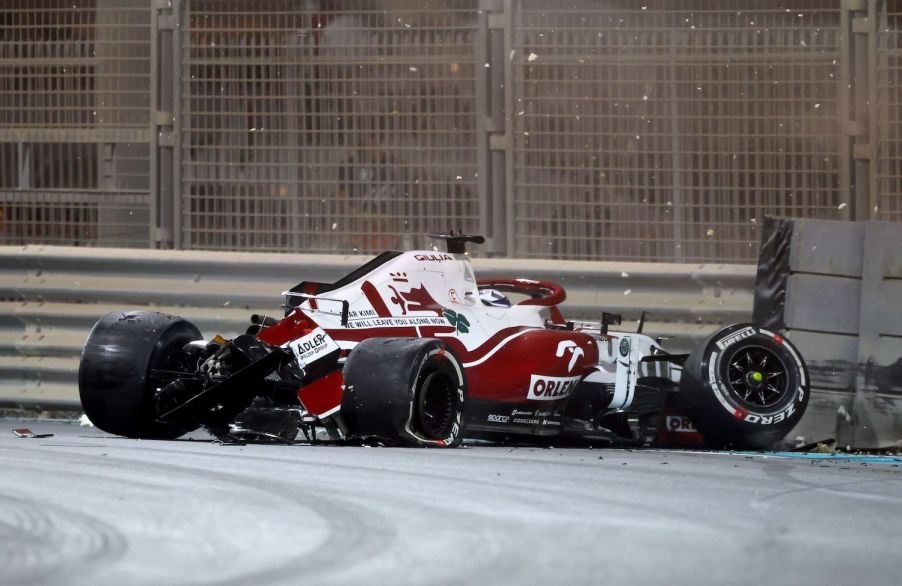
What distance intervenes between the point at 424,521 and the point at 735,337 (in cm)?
480

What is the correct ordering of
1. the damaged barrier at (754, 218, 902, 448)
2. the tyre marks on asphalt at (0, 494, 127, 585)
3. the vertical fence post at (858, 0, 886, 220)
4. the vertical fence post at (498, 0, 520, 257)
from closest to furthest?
the tyre marks on asphalt at (0, 494, 127, 585) → the damaged barrier at (754, 218, 902, 448) → the vertical fence post at (858, 0, 886, 220) → the vertical fence post at (498, 0, 520, 257)

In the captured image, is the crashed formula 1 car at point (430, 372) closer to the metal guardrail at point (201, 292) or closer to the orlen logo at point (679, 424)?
the orlen logo at point (679, 424)

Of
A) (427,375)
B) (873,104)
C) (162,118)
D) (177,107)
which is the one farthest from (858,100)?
(162,118)

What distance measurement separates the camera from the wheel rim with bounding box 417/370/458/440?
8.03 m

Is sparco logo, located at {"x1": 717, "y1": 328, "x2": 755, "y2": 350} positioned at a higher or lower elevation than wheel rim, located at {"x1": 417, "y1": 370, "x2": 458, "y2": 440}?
higher

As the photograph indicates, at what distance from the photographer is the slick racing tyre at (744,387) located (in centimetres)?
894

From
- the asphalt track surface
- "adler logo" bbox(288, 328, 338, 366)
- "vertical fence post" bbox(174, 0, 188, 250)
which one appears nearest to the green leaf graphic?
"adler logo" bbox(288, 328, 338, 366)

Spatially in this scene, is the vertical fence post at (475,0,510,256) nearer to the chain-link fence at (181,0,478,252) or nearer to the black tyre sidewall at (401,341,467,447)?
the chain-link fence at (181,0,478,252)

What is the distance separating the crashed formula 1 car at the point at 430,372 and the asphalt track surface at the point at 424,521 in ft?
3.40

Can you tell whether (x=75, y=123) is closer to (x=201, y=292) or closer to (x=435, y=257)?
(x=201, y=292)

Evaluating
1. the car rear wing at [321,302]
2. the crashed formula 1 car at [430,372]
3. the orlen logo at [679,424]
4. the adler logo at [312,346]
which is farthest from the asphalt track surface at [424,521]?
the orlen logo at [679,424]

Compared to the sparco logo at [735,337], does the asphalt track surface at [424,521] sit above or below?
below

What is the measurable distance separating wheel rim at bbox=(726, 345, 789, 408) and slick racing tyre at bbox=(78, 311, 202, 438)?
3.14 meters

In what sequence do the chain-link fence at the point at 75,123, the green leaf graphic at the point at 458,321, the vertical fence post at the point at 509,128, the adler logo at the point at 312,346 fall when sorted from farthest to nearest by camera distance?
the chain-link fence at the point at 75,123
the vertical fence post at the point at 509,128
the green leaf graphic at the point at 458,321
the adler logo at the point at 312,346
